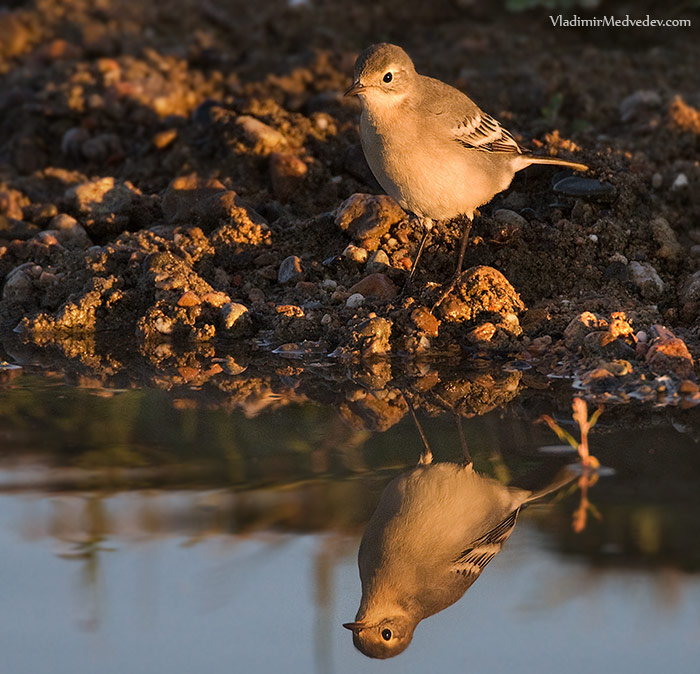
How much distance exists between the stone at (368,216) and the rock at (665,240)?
4.64 feet

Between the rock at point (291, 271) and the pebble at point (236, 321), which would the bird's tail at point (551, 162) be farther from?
the pebble at point (236, 321)

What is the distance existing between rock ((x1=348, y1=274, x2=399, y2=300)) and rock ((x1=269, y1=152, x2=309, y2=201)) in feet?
3.72

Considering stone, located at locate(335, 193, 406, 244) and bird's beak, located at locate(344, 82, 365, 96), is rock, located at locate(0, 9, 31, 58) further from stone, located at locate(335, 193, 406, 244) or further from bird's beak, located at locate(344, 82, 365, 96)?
bird's beak, located at locate(344, 82, 365, 96)

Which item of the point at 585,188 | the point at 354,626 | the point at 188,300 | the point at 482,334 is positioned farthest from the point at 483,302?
the point at 354,626

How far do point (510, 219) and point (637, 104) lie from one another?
6.13 feet

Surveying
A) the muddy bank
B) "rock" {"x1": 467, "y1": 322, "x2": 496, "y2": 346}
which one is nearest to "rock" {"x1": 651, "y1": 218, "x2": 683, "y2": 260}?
the muddy bank

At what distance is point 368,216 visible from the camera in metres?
6.00

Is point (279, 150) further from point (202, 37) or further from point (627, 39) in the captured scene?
point (627, 39)

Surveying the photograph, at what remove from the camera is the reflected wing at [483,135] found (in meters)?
5.54

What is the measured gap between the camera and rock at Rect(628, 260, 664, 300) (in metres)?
5.54

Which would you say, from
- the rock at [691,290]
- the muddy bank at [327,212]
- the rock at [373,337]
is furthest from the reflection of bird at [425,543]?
the rock at [691,290]

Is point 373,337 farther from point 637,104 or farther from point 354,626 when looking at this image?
point 637,104

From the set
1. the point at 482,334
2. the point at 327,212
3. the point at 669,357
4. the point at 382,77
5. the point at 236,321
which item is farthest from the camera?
the point at 327,212

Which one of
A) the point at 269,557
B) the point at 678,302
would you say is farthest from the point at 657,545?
the point at 678,302
